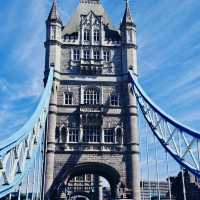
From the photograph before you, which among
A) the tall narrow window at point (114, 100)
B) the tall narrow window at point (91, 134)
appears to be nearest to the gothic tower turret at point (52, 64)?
the tall narrow window at point (91, 134)

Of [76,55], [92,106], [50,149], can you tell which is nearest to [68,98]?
[92,106]

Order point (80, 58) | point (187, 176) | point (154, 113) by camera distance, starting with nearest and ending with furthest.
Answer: point (154, 113) → point (80, 58) → point (187, 176)

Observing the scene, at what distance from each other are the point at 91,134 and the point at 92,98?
3.26m

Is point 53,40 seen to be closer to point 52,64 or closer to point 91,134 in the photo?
point 52,64

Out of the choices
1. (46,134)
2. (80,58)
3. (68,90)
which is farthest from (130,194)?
(80,58)

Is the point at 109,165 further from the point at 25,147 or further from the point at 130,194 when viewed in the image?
the point at 25,147

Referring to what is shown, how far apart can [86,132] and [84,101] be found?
2.83 metres

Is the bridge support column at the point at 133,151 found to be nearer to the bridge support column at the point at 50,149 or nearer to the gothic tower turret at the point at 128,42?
the gothic tower turret at the point at 128,42

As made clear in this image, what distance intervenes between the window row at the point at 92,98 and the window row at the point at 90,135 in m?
2.41

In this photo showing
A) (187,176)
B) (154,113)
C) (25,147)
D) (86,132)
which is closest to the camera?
(25,147)

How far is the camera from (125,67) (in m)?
33.3

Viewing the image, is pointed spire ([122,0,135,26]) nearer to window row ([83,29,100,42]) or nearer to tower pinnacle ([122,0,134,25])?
tower pinnacle ([122,0,134,25])

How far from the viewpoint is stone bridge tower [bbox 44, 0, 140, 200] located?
29531 millimetres

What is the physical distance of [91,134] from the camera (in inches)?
1213
